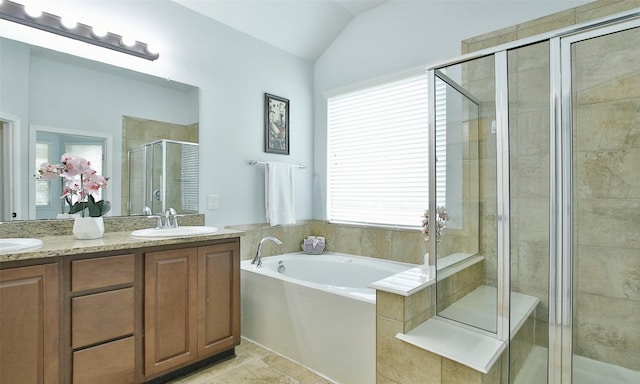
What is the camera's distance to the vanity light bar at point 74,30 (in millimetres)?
1737

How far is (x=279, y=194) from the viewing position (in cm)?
296

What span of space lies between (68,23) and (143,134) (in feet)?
2.46

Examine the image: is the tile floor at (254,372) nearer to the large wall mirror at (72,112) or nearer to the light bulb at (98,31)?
the large wall mirror at (72,112)

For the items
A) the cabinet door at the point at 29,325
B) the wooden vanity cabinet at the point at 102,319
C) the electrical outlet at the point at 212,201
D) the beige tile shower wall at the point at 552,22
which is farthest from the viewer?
the electrical outlet at the point at 212,201

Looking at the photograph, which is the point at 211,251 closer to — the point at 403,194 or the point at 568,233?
the point at 403,194

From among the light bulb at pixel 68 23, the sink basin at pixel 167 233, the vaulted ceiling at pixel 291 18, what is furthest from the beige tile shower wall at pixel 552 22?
the light bulb at pixel 68 23

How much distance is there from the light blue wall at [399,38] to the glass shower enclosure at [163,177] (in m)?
1.37

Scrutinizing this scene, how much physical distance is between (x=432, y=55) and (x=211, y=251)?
7.46 ft

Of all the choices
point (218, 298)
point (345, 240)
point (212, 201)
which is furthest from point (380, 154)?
point (218, 298)

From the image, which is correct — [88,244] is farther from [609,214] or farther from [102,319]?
[609,214]

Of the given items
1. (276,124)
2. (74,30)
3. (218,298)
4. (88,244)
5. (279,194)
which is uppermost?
(74,30)

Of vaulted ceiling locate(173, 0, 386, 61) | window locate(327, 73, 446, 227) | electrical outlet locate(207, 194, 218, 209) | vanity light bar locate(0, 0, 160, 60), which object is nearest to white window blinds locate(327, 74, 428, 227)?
window locate(327, 73, 446, 227)

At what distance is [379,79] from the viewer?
287 centimetres

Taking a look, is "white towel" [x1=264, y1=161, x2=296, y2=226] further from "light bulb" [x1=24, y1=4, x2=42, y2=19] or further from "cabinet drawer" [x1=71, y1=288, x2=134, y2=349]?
"light bulb" [x1=24, y1=4, x2=42, y2=19]
